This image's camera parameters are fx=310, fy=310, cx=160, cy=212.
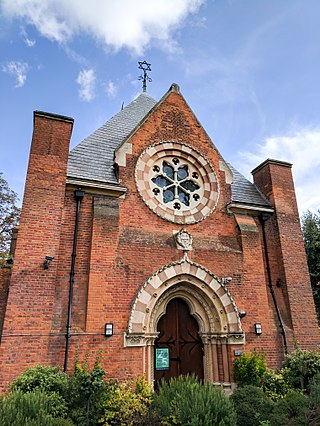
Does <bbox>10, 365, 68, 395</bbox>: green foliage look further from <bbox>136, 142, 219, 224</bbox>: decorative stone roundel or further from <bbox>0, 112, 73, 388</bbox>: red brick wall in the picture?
<bbox>136, 142, 219, 224</bbox>: decorative stone roundel

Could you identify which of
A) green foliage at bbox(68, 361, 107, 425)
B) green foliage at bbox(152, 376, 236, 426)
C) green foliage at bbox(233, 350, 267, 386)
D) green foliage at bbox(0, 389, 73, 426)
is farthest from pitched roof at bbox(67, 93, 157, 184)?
green foliage at bbox(233, 350, 267, 386)

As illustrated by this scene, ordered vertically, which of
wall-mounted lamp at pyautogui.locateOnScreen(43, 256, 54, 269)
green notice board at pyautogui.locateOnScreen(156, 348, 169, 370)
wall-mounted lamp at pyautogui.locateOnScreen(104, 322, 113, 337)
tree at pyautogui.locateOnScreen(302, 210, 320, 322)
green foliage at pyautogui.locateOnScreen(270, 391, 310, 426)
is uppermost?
tree at pyautogui.locateOnScreen(302, 210, 320, 322)

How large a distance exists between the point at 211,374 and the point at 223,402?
11.9ft

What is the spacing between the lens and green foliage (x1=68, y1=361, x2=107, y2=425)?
6102 millimetres

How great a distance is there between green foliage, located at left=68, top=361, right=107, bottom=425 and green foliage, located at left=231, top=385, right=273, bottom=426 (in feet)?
9.43

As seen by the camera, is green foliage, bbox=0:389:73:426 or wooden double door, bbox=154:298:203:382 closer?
green foliage, bbox=0:389:73:426

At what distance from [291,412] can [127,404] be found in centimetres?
333

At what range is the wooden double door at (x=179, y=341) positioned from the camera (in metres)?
8.82

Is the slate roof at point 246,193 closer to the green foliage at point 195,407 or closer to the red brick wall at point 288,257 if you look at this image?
the red brick wall at point 288,257

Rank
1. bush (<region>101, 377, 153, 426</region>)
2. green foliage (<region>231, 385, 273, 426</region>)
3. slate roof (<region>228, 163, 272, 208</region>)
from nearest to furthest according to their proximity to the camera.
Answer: bush (<region>101, 377, 153, 426</region>) < green foliage (<region>231, 385, 273, 426</region>) < slate roof (<region>228, 163, 272, 208</region>)

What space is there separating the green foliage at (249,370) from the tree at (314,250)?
8.66m

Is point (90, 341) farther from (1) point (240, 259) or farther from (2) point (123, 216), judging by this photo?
(1) point (240, 259)

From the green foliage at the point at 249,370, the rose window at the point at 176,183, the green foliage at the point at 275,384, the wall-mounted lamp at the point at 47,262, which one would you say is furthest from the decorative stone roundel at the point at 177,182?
the green foliage at the point at 275,384

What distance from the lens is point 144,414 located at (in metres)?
5.98
